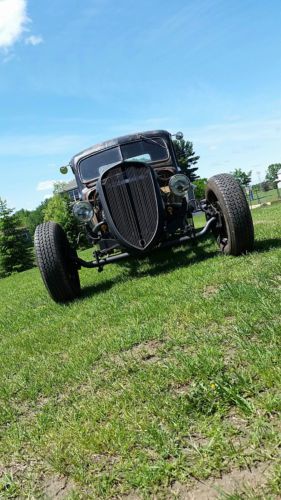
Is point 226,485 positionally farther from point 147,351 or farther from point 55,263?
point 55,263

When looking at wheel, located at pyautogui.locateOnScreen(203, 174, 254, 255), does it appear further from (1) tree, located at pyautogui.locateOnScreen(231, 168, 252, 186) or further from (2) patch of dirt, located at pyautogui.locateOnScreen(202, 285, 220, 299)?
(1) tree, located at pyautogui.locateOnScreen(231, 168, 252, 186)

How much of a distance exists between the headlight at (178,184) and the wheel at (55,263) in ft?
5.51

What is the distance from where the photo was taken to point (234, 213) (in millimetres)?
5254

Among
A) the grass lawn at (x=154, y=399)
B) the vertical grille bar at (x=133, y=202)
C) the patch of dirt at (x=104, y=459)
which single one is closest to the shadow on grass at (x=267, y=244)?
the grass lawn at (x=154, y=399)

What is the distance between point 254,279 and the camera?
3951 mm

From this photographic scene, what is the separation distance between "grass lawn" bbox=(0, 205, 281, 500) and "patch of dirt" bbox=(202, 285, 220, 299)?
0.02 metres

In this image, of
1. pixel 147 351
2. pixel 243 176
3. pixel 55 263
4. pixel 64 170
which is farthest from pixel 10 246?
pixel 243 176

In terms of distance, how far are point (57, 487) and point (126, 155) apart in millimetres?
6047

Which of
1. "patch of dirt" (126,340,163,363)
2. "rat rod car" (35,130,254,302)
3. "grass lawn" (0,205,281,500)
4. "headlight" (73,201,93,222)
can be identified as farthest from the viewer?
"headlight" (73,201,93,222)

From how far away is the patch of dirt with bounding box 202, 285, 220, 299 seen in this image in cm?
392

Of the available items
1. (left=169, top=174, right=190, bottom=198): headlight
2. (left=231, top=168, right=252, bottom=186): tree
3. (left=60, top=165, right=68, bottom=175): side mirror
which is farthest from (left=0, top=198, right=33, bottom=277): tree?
(left=231, top=168, right=252, bottom=186): tree

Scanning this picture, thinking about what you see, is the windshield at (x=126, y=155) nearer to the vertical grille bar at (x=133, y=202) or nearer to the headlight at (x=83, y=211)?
the headlight at (x=83, y=211)

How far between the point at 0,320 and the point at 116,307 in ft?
7.63

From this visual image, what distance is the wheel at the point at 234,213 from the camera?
206 inches
